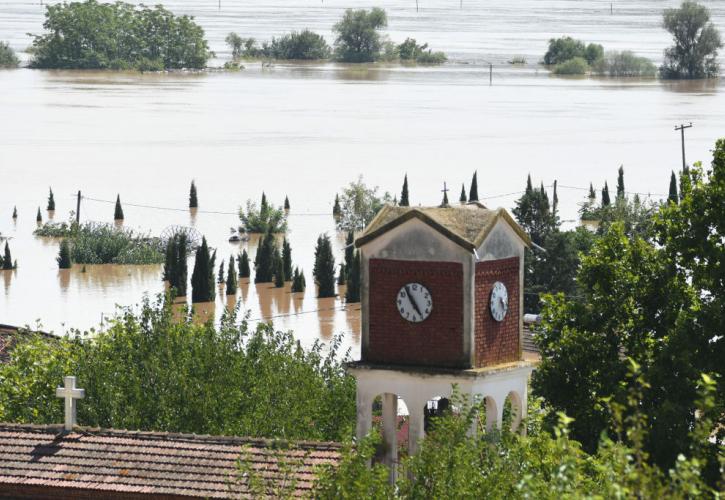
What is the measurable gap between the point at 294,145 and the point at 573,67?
5612 cm

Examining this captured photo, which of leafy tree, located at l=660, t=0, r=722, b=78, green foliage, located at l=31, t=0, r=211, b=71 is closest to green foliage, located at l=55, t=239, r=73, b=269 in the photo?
leafy tree, located at l=660, t=0, r=722, b=78

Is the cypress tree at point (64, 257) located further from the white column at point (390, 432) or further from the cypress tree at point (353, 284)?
the white column at point (390, 432)

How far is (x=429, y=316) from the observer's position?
72.5 feet

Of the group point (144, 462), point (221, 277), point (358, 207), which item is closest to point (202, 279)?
point (221, 277)

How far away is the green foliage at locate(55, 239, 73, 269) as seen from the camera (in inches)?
2837

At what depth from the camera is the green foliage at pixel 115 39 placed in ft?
536

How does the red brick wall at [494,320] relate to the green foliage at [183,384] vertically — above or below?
above

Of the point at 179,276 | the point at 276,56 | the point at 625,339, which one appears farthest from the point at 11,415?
the point at 276,56

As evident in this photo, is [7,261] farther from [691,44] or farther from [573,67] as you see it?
[573,67]

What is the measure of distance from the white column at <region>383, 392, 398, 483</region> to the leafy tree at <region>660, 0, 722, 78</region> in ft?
433

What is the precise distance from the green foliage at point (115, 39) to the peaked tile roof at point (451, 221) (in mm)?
142069

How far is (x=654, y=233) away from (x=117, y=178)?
77746 millimetres

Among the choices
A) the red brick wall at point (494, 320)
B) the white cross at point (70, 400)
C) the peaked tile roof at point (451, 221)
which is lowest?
the white cross at point (70, 400)

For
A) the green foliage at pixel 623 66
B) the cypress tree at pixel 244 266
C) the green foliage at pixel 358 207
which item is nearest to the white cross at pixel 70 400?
the cypress tree at pixel 244 266
